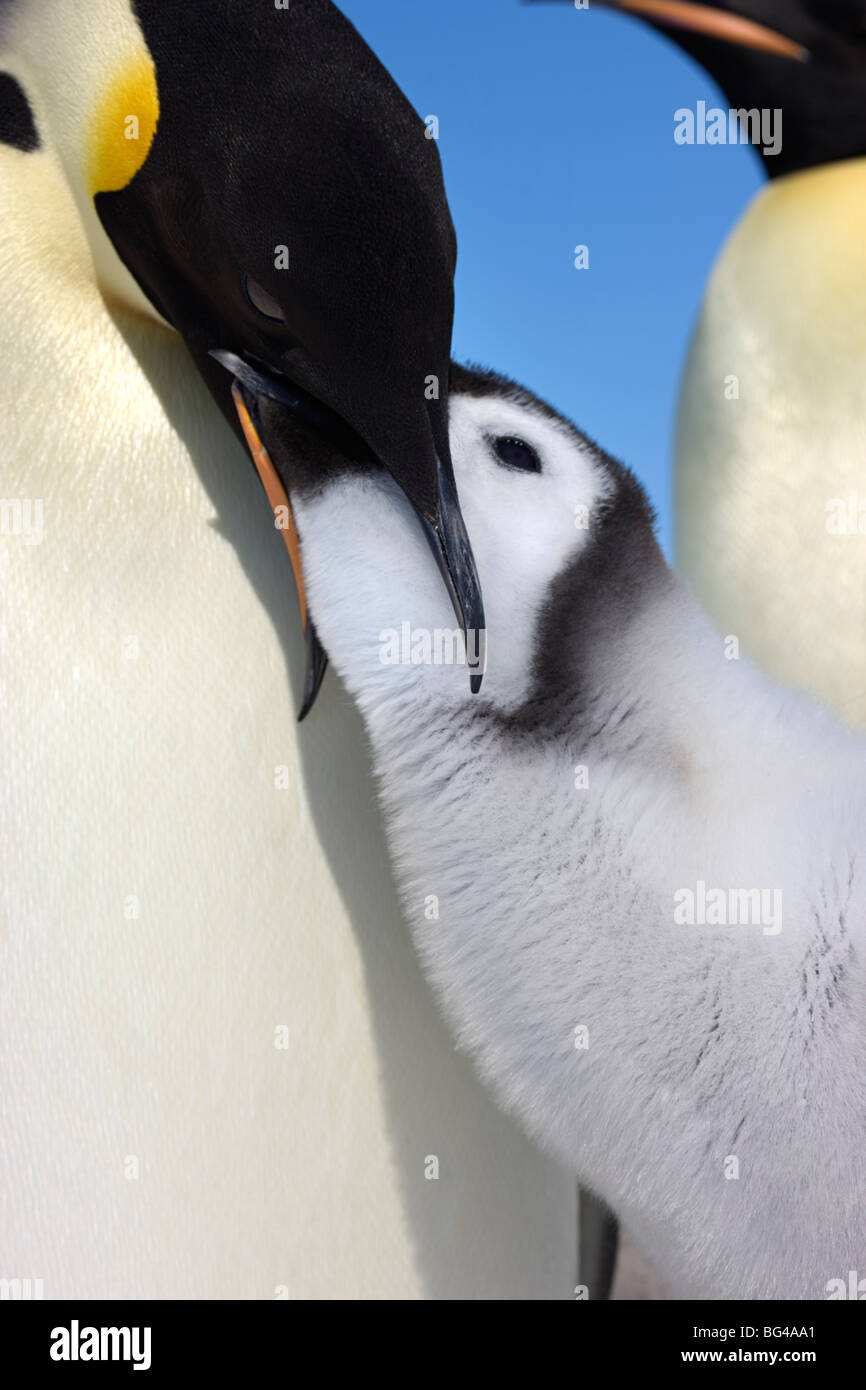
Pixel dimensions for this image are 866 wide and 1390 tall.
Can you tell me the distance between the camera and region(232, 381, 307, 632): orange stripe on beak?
2.57 feet

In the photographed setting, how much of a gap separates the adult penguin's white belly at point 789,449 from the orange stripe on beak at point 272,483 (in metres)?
0.97

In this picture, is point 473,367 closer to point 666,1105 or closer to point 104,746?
point 104,746

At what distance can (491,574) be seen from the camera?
777 mm

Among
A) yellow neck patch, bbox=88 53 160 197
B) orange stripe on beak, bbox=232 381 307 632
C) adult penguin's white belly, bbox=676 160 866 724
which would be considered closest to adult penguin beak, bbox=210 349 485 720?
orange stripe on beak, bbox=232 381 307 632

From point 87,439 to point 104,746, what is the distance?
0.70ft

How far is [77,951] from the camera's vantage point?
82 cm

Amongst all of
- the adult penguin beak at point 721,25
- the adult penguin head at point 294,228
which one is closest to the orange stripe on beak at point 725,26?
the adult penguin beak at point 721,25

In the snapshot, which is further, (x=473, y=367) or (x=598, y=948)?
(x=473, y=367)

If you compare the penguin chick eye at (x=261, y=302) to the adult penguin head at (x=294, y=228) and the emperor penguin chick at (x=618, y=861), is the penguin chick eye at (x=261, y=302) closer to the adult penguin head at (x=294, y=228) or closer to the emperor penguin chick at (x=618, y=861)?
the adult penguin head at (x=294, y=228)

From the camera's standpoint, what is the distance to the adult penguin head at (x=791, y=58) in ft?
6.00

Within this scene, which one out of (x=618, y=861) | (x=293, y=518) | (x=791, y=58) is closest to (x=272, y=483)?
(x=293, y=518)

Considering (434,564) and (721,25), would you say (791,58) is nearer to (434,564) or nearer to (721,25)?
(721,25)

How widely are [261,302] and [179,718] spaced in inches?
11.2
